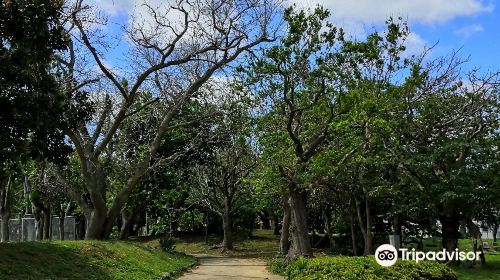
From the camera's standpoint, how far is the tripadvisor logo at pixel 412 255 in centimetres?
1313

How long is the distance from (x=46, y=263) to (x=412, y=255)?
10.3 m

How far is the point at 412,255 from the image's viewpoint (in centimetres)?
1570

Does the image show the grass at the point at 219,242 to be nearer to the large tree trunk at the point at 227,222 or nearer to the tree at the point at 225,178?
the large tree trunk at the point at 227,222

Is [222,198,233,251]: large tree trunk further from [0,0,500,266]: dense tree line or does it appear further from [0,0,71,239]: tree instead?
[0,0,71,239]: tree

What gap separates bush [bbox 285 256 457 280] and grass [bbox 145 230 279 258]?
18363 mm

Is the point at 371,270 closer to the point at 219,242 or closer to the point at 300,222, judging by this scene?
the point at 300,222

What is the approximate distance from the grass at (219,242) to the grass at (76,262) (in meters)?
15.2

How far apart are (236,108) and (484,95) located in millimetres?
10360

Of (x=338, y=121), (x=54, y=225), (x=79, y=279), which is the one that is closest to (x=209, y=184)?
(x=54, y=225)

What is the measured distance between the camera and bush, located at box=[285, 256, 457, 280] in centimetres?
1179

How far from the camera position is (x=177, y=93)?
2116 cm

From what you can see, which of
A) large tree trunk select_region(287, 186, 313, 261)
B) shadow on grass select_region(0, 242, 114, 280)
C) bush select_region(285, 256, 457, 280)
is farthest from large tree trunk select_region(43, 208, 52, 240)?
bush select_region(285, 256, 457, 280)

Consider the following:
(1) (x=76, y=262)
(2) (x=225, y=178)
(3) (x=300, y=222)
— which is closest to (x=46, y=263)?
(1) (x=76, y=262)

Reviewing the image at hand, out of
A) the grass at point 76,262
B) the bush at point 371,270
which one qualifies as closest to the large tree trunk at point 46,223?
the grass at point 76,262
